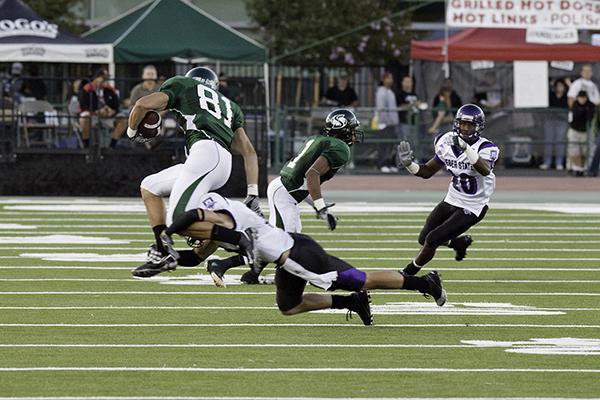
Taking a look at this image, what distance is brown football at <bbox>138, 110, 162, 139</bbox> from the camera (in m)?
11.4

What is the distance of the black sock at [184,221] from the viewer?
34.8 ft

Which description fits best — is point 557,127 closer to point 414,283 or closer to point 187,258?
point 187,258

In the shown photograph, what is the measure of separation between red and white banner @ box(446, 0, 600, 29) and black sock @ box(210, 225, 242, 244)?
18023mm

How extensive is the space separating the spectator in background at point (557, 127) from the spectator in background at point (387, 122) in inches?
101

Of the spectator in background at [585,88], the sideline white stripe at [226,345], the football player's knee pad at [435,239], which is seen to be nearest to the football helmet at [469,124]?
the football player's knee pad at [435,239]

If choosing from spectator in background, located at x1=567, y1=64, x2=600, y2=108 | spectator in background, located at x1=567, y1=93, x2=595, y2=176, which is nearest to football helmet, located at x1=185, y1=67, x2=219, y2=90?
spectator in background, located at x1=567, y1=93, x2=595, y2=176

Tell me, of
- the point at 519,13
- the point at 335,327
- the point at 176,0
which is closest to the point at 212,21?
the point at 176,0

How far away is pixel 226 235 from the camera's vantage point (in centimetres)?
1039

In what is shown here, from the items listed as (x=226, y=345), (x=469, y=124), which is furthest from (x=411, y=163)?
(x=226, y=345)

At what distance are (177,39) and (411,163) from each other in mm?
14179

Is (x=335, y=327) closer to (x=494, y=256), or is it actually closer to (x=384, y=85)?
(x=494, y=256)

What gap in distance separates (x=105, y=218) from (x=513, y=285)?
7.86 m

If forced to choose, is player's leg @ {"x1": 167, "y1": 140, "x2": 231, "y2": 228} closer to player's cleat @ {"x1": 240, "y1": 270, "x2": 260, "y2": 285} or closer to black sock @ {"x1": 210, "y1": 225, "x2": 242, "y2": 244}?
black sock @ {"x1": 210, "y1": 225, "x2": 242, "y2": 244}

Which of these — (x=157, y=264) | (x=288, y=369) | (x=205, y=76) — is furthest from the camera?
(x=205, y=76)
